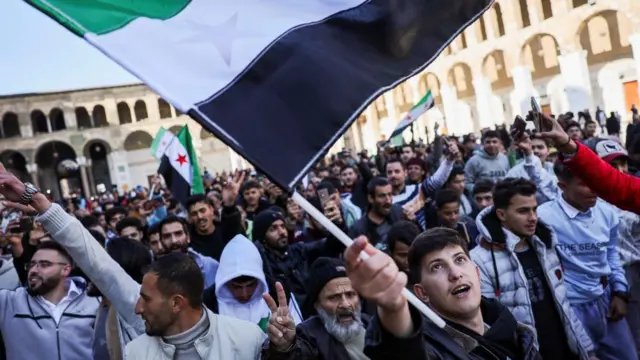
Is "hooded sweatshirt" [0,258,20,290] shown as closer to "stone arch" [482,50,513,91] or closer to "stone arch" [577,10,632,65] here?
"stone arch" [577,10,632,65]

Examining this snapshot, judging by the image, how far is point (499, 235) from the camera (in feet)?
11.5

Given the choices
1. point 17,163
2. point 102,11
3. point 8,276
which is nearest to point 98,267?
point 102,11

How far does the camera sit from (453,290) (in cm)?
232

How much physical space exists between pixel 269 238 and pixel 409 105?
38248mm

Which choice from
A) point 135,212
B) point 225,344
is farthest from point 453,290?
point 135,212

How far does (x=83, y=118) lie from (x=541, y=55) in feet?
114

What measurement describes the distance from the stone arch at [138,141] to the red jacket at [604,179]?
1825 inches

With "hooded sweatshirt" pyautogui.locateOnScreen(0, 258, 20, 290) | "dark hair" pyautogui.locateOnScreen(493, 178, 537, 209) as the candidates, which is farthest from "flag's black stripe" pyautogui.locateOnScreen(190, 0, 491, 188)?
"hooded sweatshirt" pyautogui.locateOnScreen(0, 258, 20, 290)

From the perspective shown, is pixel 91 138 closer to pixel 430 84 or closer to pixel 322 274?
pixel 430 84

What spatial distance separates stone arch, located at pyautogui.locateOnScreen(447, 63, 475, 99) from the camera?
3861 centimetres

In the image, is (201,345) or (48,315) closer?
(201,345)

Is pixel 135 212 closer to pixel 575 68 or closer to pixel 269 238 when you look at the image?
pixel 269 238

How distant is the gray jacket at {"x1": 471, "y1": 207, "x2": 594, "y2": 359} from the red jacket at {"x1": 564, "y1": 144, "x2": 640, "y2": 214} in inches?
28.0

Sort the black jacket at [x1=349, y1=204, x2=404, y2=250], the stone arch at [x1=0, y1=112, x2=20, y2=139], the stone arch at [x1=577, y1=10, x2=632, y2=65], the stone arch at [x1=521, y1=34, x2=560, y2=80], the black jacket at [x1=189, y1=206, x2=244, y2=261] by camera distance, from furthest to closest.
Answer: the stone arch at [x1=0, y1=112, x2=20, y2=139]
the stone arch at [x1=521, y1=34, x2=560, y2=80]
the stone arch at [x1=577, y1=10, x2=632, y2=65]
the black jacket at [x1=189, y1=206, x2=244, y2=261]
the black jacket at [x1=349, y1=204, x2=404, y2=250]
